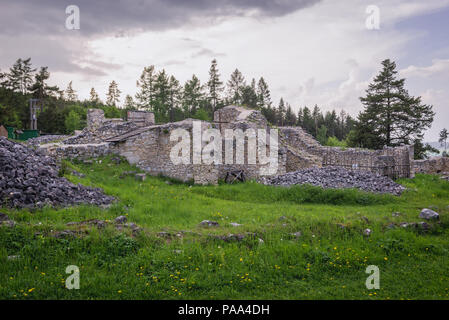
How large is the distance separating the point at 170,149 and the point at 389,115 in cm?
2991

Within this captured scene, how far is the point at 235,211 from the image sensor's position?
9.85 metres

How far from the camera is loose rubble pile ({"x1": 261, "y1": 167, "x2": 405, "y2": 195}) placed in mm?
13734

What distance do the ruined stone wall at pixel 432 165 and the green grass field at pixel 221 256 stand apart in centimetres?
1768

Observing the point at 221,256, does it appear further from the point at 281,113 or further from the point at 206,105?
the point at 281,113

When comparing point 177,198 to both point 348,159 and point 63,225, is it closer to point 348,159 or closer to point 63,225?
point 63,225

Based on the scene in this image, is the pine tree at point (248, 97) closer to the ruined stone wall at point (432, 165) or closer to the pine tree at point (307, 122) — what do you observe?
the pine tree at point (307, 122)

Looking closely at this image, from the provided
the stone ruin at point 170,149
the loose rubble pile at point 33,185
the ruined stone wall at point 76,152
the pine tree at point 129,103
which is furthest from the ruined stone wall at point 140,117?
the pine tree at point 129,103

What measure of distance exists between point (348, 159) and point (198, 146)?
14.8m

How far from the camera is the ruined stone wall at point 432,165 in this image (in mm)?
24297

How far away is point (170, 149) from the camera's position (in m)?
15.3

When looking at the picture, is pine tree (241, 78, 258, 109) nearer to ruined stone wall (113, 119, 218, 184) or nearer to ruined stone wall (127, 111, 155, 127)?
ruined stone wall (127, 111, 155, 127)
